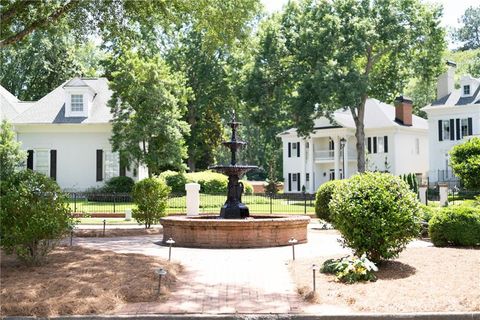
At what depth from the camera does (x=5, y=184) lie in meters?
11.2

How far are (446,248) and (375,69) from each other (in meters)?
32.8

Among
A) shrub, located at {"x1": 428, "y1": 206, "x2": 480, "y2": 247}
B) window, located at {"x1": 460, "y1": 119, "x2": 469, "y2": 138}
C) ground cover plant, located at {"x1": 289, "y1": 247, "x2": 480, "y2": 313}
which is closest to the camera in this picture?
ground cover plant, located at {"x1": 289, "y1": 247, "x2": 480, "y2": 313}

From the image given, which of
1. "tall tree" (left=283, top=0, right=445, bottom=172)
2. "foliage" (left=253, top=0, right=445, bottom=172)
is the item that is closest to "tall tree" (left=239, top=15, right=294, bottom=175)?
"foliage" (left=253, top=0, right=445, bottom=172)

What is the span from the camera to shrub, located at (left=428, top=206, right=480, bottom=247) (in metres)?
15.2

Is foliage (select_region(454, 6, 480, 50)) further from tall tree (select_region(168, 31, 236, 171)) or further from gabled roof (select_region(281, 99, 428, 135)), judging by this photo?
tall tree (select_region(168, 31, 236, 171))

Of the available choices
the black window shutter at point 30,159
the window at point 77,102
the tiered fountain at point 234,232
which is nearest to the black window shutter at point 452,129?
the window at point 77,102

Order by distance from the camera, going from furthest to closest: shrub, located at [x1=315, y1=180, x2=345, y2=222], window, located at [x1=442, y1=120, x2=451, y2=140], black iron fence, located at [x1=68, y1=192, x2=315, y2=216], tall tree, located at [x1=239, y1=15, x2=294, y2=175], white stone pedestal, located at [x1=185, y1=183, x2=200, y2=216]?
window, located at [x1=442, y1=120, x2=451, y2=140] → tall tree, located at [x1=239, y1=15, x2=294, y2=175] → black iron fence, located at [x1=68, y1=192, x2=315, y2=216] → white stone pedestal, located at [x1=185, y1=183, x2=200, y2=216] → shrub, located at [x1=315, y1=180, x2=345, y2=222]

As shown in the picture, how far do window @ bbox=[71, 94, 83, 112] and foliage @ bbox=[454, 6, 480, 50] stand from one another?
227ft

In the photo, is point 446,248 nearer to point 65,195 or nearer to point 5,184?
point 65,195

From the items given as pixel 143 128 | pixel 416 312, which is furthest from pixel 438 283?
pixel 143 128

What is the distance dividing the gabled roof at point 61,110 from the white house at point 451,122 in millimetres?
26749

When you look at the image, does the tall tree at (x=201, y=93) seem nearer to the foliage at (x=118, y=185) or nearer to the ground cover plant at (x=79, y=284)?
the foliage at (x=118, y=185)

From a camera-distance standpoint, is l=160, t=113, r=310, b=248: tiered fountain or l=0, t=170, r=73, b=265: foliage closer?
l=0, t=170, r=73, b=265: foliage

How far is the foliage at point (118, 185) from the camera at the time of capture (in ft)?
122
